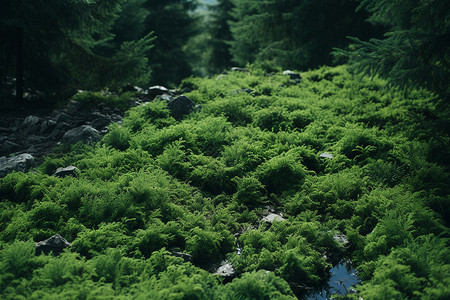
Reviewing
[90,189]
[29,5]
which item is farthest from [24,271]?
[29,5]

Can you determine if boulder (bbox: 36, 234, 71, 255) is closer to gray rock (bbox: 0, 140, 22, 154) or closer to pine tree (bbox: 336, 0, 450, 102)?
gray rock (bbox: 0, 140, 22, 154)

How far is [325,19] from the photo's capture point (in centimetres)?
1720

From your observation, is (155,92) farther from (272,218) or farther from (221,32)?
(221,32)

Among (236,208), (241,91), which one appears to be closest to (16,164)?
(236,208)

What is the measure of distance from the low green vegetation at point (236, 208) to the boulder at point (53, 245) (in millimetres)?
Answer: 142

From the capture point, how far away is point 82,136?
777 centimetres

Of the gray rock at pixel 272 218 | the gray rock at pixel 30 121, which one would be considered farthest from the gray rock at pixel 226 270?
the gray rock at pixel 30 121

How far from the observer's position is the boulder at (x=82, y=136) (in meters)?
7.73

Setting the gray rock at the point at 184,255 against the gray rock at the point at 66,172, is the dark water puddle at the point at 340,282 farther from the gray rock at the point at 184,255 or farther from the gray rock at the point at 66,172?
the gray rock at the point at 66,172

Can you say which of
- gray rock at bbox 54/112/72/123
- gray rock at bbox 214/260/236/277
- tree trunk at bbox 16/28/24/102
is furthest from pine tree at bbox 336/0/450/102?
tree trunk at bbox 16/28/24/102

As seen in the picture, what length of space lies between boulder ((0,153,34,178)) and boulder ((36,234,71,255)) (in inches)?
99.6

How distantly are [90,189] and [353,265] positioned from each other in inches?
155

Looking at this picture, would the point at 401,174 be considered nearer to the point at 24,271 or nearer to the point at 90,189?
the point at 90,189

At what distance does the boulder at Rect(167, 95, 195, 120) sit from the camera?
9047 mm
